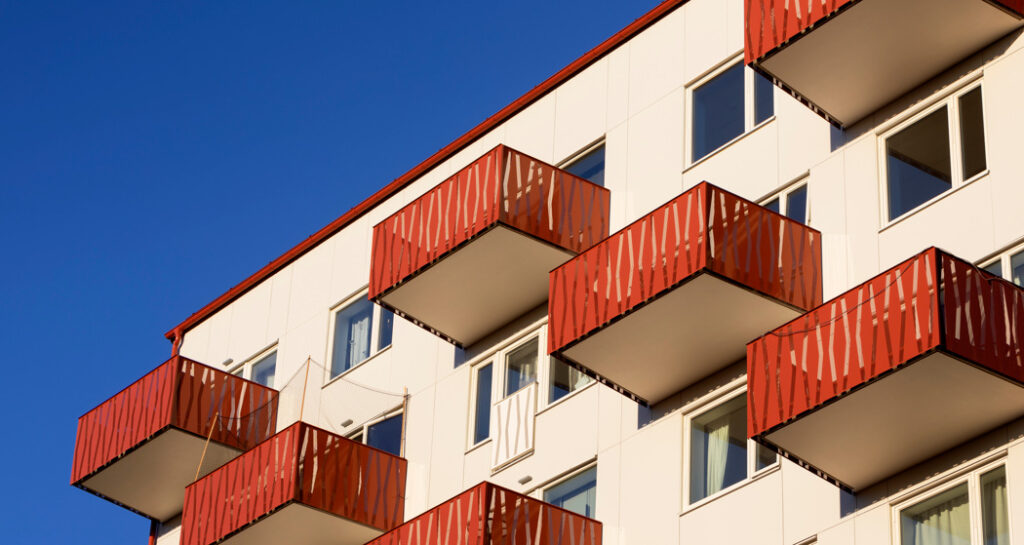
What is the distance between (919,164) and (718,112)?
4.15 meters

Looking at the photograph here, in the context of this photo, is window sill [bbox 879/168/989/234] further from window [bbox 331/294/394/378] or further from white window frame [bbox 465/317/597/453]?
window [bbox 331/294/394/378]

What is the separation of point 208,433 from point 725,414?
1113cm

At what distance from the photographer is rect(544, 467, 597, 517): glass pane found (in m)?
25.8

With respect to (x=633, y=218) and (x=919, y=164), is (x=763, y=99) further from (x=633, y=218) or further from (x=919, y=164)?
(x=919, y=164)

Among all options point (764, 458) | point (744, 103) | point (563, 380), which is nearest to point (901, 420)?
point (764, 458)

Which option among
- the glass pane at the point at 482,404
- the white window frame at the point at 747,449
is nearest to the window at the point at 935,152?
the white window frame at the point at 747,449

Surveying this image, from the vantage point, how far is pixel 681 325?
944 inches

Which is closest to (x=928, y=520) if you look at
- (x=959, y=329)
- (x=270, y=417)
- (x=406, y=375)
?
(x=959, y=329)

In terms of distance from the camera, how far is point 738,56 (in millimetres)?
26625

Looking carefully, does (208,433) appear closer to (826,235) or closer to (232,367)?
(232,367)

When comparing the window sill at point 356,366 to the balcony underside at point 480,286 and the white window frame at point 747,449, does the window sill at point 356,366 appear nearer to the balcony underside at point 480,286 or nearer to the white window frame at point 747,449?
the balcony underside at point 480,286

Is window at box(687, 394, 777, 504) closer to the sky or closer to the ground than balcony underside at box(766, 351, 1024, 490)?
closer to the sky

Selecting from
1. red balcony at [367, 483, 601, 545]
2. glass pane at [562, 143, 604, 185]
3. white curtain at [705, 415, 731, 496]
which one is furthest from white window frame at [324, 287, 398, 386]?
white curtain at [705, 415, 731, 496]

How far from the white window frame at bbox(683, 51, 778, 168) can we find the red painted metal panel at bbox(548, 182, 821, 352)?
2455 mm
